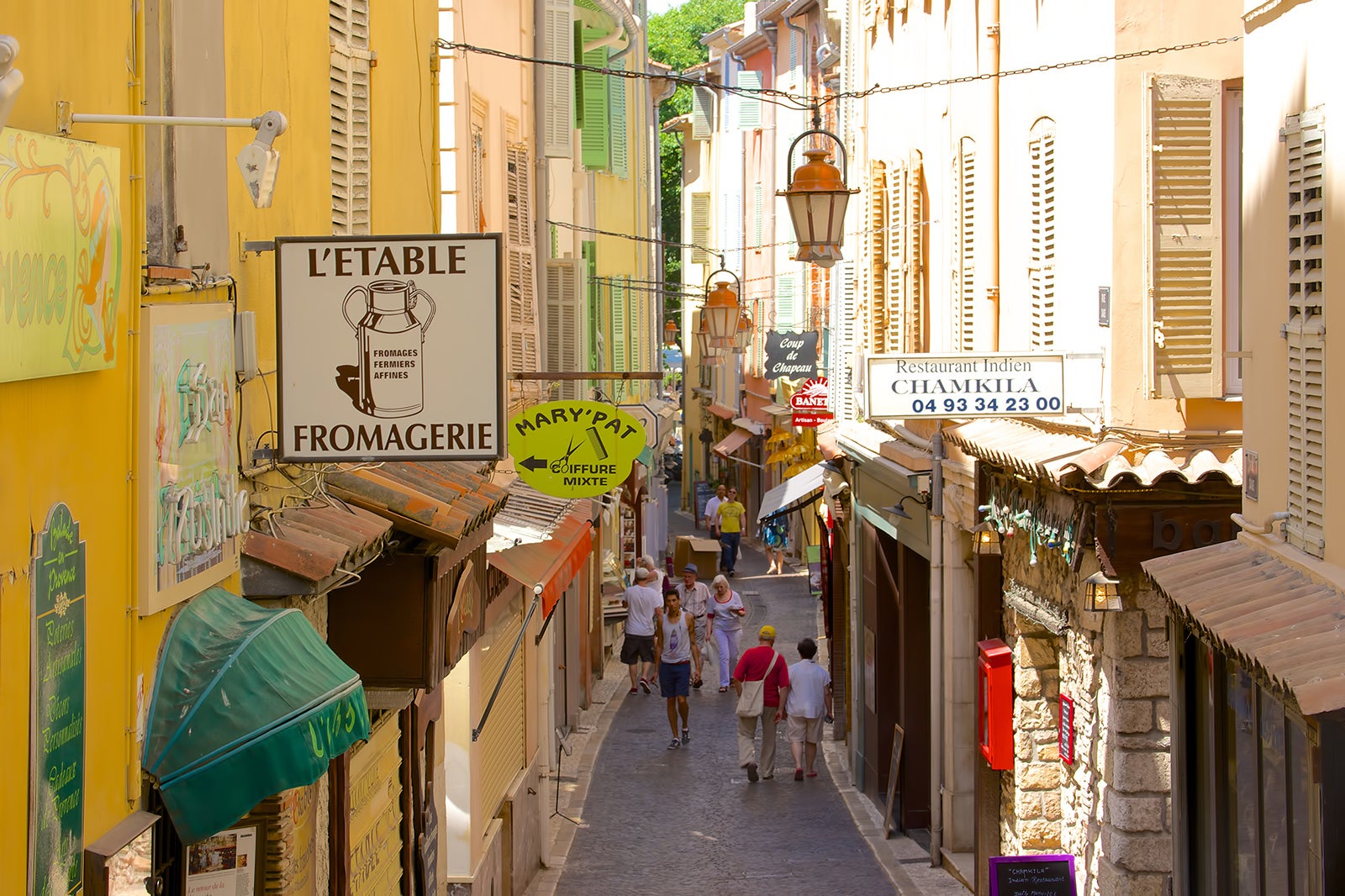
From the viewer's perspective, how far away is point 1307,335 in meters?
6.82

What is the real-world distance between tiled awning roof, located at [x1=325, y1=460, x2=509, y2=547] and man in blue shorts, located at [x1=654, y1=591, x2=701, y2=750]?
9976mm

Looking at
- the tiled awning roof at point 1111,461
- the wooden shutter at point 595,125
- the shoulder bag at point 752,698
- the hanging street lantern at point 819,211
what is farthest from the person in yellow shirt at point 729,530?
the tiled awning roof at point 1111,461

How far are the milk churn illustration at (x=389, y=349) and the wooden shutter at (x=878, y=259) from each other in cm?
1074

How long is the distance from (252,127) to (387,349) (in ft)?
6.05

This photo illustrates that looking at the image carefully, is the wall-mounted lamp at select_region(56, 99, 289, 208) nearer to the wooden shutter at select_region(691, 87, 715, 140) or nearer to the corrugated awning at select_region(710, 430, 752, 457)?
the corrugated awning at select_region(710, 430, 752, 457)

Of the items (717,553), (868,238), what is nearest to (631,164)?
(717,553)

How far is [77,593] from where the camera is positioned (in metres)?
5.12

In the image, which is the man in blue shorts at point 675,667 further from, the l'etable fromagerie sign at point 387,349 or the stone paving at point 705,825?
the l'etable fromagerie sign at point 387,349

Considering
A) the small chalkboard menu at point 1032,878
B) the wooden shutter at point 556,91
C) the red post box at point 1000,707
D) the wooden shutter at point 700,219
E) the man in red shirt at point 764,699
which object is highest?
the wooden shutter at point 700,219

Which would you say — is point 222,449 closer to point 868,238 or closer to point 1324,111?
point 1324,111

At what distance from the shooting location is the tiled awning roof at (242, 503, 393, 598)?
694 cm

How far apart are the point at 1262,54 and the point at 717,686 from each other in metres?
16.3

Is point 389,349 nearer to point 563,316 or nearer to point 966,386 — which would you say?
point 966,386

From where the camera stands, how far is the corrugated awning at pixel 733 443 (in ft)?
131
